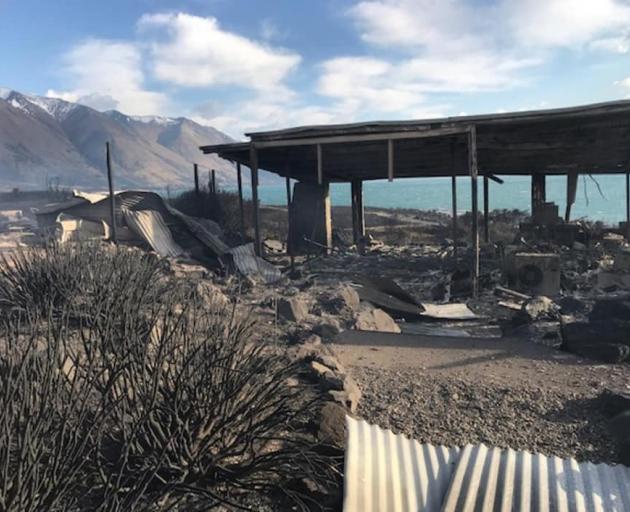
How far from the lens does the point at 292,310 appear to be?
8172 mm

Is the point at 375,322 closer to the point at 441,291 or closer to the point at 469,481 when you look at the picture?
the point at 441,291

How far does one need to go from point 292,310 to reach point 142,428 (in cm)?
513

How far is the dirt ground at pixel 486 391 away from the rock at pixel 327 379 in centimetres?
31

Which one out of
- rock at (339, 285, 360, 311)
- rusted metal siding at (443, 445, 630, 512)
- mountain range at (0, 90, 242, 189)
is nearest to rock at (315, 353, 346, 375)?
rusted metal siding at (443, 445, 630, 512)

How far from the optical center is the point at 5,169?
122 meters

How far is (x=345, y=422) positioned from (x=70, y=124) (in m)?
220

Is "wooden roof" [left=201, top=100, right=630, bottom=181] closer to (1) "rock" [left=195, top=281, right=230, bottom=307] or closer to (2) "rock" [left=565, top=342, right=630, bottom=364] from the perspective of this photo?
(1) "rock" [left=195, top=281, right=230, bottom=307]

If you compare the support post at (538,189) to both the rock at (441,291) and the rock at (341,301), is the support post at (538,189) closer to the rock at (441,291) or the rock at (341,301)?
the rock at (441,291)

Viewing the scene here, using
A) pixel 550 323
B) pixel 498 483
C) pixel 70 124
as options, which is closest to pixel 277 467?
pixel 498 483

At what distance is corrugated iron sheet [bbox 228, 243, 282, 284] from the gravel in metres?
6.79

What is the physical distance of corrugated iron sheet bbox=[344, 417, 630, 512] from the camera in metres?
3.00

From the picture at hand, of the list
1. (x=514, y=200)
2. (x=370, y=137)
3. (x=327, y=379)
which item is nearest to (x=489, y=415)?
(x=327, y=379)

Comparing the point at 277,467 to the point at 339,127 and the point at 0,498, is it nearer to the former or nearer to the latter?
the point at 0,498

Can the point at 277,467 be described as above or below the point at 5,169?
below
